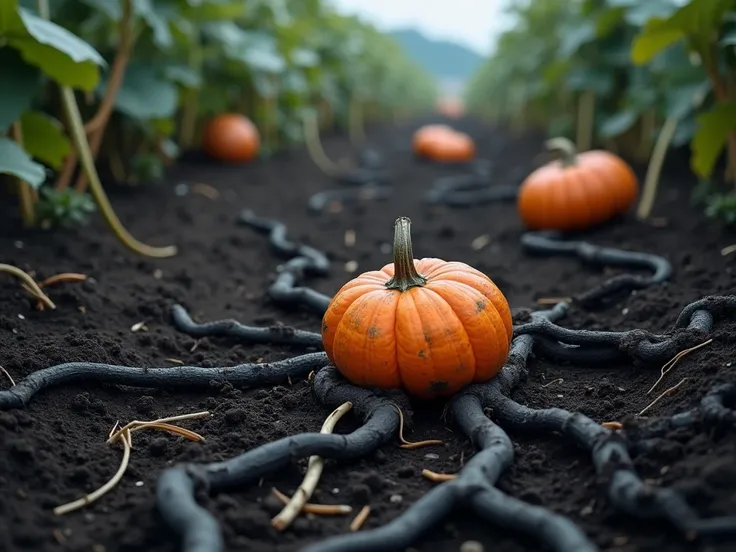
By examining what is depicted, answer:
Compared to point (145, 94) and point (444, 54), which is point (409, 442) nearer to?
point (145, 94)

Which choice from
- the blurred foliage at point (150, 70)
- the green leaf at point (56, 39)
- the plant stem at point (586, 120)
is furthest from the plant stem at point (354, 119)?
the green leaf at point (56, 39)

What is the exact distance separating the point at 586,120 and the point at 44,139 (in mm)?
5568

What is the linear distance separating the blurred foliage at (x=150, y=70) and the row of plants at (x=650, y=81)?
3.18 metres

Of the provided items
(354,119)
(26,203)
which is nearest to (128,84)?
(26,203)

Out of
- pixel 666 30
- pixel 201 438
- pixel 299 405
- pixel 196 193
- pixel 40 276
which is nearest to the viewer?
pixel 201 438

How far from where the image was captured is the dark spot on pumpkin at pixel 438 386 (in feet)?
8.89

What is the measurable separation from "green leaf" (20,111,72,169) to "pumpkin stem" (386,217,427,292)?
273 centimetres

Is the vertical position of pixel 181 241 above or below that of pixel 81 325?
above

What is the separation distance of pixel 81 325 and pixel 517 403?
1986mm

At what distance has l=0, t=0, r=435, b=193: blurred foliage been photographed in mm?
4020

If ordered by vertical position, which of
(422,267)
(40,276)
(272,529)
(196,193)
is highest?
(196,193)

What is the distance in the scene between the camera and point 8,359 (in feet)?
9.80

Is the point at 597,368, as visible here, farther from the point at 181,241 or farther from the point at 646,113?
the point at 646,113

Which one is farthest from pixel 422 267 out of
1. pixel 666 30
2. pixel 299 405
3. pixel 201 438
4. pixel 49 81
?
pixel 49 81
